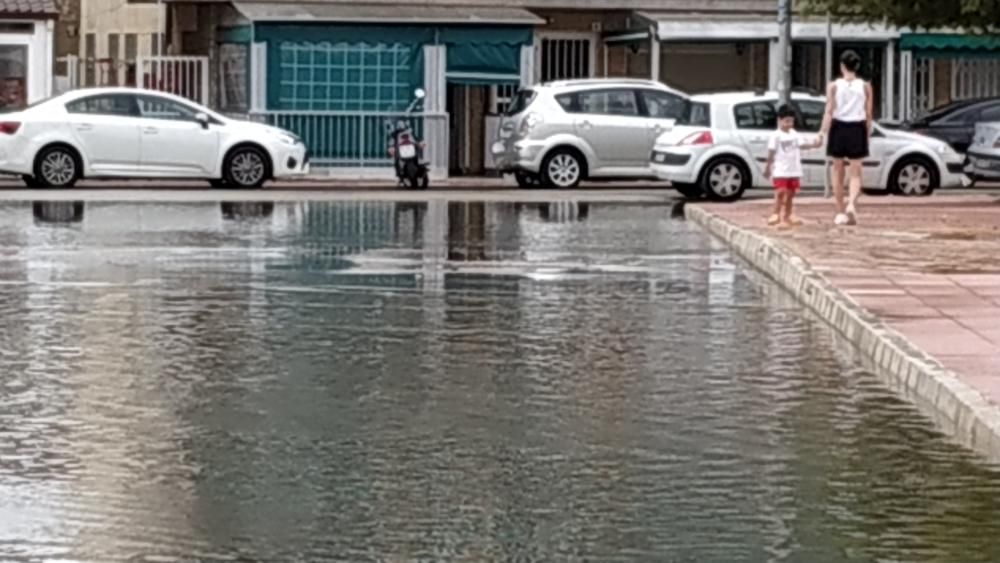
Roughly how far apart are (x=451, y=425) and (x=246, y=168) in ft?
75.9

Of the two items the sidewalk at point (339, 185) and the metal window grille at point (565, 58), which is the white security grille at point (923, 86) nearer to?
the metal window grille at point (565, 58)

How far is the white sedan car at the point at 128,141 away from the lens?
107ft

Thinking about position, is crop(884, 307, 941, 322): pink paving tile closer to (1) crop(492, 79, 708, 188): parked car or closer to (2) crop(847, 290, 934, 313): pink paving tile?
(2) crop(847, 290, 934, 313): pink paving tile

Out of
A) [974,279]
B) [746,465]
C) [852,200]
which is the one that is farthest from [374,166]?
[746,465]

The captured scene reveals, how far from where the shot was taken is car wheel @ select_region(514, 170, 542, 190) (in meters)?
34.8

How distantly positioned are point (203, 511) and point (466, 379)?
3821mm

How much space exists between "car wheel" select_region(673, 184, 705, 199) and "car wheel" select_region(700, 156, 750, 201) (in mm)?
304

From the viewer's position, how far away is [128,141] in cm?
3306

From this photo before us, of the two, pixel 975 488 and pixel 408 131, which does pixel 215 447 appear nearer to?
pixel 975 488

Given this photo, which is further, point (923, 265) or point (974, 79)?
point (974, 79)

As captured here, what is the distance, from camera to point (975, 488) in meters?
9.44

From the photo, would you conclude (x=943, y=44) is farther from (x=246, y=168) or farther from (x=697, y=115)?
(x=246, y=168)

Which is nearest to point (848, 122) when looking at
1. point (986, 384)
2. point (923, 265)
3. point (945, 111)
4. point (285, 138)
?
point (923, 265)

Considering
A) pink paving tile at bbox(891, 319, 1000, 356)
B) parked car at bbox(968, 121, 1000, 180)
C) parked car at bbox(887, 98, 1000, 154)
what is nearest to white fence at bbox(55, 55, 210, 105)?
parked car at bbox(887, 98, 1000, 154)
